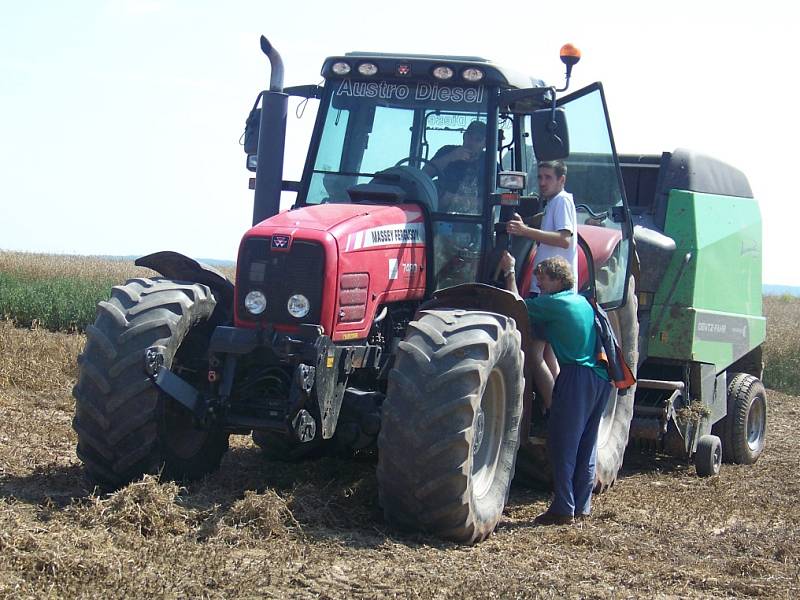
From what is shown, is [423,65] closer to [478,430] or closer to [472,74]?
[472,74]

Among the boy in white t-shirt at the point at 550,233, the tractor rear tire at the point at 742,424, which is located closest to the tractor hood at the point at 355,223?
the boy in white t-shirt at the point at 550,233

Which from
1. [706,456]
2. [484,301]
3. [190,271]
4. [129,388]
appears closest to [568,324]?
[484,301]

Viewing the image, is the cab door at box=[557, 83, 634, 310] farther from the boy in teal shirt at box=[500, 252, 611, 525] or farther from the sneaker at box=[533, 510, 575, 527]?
the sneaker at box=[533, 510, 575, 527]

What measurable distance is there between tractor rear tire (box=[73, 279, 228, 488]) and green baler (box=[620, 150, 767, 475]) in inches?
166

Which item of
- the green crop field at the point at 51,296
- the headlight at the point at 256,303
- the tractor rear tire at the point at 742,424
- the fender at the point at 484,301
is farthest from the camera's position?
the green crop field at the point at 51,296

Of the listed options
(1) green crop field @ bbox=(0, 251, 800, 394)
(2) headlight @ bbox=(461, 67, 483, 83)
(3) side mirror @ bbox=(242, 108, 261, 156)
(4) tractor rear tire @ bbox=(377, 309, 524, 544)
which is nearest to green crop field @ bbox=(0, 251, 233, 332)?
(1) green crop field @ bbox=(0, 251, 800, 394)

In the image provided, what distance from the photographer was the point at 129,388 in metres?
6.32

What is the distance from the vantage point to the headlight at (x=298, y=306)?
20.9 feet

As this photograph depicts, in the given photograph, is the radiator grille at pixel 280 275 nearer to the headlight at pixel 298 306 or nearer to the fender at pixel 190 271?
the headlight at pixel 298 306

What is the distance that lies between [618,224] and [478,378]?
337 centimetres

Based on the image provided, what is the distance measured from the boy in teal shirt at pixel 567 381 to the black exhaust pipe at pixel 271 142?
6.13 ft

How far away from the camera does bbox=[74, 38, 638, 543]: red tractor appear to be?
603cm

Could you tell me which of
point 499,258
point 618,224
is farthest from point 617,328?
point 499,258

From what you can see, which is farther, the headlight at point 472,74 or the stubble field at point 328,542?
the headlight at point 472,74
